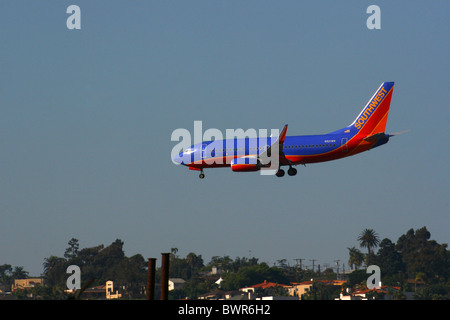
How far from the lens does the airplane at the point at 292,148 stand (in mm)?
83375

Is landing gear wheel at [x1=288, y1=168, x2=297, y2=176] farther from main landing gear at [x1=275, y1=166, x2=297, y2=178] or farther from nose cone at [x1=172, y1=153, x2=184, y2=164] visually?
nose cone at [x1=172, y1=153, x2=184, y2=164]

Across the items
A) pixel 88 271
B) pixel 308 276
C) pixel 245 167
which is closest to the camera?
pixel 245 167

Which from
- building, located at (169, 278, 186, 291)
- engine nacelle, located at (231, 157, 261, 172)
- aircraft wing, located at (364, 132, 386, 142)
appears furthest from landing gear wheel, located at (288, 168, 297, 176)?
building, located at (169, 278, 186, 291)

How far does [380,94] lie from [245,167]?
19446 mm

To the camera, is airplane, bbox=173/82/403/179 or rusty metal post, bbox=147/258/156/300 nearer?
rusty metal post, bbox=147/258/156/300

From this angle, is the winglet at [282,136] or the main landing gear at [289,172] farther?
the main landing gear at [289,172]

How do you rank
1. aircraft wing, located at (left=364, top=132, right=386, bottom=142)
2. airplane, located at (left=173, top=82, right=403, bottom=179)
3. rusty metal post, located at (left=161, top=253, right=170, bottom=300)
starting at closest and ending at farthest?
rusty metal post, located at (left=161, top=253, right=170, bottom=300)
aircraft wing, located at (left=364, top=132, right=386, bottom=142)
airplane, located at (left=173, top=82, right=403, bottom=179)

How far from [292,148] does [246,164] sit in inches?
199

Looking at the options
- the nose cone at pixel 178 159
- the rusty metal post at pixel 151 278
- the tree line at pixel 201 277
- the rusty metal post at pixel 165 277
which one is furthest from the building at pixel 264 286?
the rusty metal post at pixel 165 277

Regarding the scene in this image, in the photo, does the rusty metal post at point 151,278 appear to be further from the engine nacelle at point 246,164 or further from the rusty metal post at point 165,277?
the engine nacelle at point 246,164

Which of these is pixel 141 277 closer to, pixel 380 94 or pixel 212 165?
pixel 212 165

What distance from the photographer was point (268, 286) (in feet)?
538

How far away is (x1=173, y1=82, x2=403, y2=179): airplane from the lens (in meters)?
83.4
